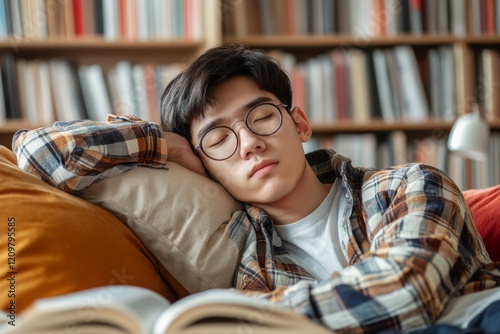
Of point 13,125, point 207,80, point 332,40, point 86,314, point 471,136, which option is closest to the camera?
point 86,314

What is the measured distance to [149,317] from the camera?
0.76 metres

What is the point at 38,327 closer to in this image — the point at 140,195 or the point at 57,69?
the point at 140,195

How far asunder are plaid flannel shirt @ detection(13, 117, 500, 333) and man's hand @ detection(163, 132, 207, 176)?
0.21 feet

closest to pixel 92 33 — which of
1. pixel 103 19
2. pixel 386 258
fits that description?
pixel 103 19

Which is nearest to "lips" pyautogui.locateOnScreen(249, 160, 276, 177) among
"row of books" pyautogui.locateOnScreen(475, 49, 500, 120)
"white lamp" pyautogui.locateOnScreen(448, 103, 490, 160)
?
"white lamp" pyautogui.locateOnScreen(448, 103, 490, 160)

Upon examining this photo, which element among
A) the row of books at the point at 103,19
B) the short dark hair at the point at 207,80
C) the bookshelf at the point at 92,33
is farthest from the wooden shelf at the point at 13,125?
the short dark hair at the point at 207,80

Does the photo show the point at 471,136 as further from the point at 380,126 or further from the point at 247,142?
the point at 247,142

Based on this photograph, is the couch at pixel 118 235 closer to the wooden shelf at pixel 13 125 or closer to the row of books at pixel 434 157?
the wooden shelf at pixel 13 125

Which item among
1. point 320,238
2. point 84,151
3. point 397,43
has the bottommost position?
point 320,238

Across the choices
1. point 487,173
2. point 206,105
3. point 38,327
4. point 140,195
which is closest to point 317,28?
point 487,173

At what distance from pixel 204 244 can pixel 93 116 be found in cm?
160

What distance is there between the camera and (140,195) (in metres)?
1.24

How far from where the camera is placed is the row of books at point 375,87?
9.35 feet

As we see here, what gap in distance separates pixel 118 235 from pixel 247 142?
0.31 meters
